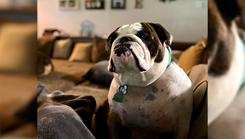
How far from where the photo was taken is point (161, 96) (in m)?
0.42

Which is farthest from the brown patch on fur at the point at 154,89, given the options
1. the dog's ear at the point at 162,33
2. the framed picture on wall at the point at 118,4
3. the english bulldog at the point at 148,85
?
the framed picture on wall at the point at 118,4

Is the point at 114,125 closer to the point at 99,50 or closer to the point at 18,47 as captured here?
the point at 99,50

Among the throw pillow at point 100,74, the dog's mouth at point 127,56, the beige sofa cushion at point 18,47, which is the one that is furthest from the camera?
the throw pillow at point 100,74

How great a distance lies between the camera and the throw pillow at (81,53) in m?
0.50

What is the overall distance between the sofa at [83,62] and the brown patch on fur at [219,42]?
14 cm

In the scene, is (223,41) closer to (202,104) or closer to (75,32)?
(202,104)

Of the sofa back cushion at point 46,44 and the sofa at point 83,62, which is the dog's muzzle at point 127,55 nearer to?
the sofa at point 83,62

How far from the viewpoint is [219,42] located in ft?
0.93

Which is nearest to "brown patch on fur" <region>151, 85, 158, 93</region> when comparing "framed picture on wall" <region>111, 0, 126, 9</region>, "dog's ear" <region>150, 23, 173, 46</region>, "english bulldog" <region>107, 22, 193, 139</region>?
"english bulldog" <region>107, 22, 193, 139</region>

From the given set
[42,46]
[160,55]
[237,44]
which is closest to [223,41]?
[237,44]

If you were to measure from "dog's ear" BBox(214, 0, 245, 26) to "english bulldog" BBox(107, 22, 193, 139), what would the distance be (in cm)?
16

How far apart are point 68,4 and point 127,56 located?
0.21 meters

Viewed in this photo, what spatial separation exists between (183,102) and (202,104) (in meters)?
0.04

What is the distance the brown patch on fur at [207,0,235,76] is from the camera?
0.26m
